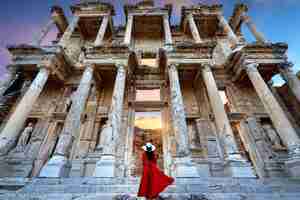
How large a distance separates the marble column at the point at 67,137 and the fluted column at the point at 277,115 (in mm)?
11039

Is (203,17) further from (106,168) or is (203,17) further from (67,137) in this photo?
(106,168)

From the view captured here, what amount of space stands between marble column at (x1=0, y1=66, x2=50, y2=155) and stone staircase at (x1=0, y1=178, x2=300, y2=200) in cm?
297

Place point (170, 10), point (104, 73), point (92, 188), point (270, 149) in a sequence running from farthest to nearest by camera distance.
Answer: point (170, 10)
point (104, 73)
point (270, 149)
point (92, 188)

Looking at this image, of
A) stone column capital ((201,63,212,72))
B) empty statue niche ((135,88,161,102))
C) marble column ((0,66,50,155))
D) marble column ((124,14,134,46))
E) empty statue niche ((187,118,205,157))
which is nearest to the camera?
marble column ((0,66,50,155))

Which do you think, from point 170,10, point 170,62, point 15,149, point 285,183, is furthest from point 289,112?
point 15,149

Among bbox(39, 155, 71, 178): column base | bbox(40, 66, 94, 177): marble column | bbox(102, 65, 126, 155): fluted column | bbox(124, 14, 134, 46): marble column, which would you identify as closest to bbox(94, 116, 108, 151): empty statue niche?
bbox(102, 65, 126, 155): fluted column

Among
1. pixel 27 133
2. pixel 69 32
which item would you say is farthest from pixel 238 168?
pixel 69 32

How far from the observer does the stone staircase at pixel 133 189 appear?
5.85 metres

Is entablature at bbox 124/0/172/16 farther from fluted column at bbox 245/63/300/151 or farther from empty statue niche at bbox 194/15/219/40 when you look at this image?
fluted column at bbox 245/63/300/151

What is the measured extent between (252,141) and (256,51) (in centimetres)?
642

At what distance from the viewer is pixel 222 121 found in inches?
410

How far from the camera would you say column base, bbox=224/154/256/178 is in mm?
8172

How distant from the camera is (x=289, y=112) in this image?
43.6 ft

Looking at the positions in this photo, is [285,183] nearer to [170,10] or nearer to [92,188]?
[92,188]
